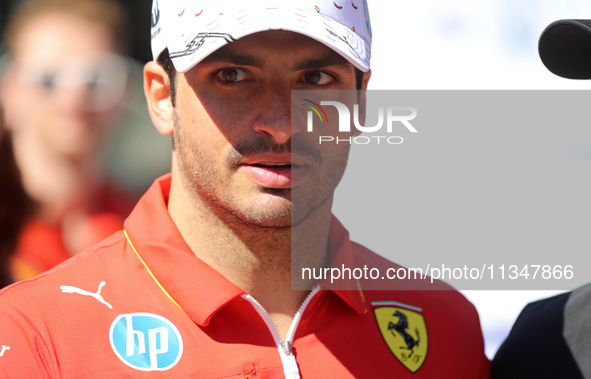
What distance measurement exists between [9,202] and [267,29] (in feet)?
5.75

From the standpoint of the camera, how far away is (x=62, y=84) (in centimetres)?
298

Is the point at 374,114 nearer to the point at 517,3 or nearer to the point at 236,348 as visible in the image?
the point at 517,3

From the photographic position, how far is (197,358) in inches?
71.0

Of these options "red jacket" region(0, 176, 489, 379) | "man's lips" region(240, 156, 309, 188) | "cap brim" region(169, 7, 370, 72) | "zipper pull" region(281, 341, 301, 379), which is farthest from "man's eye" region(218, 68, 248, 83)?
"zipper pull" region(281, 341, 301, 379)

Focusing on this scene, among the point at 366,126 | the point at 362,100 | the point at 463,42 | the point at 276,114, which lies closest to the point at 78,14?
the point at 366,126

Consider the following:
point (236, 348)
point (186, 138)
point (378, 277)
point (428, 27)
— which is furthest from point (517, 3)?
point (236, 348)

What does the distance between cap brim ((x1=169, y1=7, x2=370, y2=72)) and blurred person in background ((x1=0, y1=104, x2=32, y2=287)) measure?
1415 mm

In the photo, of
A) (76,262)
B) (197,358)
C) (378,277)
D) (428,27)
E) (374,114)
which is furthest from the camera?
(428,27)

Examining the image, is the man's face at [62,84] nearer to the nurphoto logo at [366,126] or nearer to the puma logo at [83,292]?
the nurphoto logo at [366,126]

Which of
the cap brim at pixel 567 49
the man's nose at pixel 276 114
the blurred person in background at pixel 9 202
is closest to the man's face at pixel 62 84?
the blurred person in background at pixel 9 202

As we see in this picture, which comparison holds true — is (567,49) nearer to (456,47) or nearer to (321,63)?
(321,63)

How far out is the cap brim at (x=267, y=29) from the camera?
1.86 metres

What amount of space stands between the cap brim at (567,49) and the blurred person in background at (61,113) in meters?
1.78

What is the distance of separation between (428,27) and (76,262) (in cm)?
229
